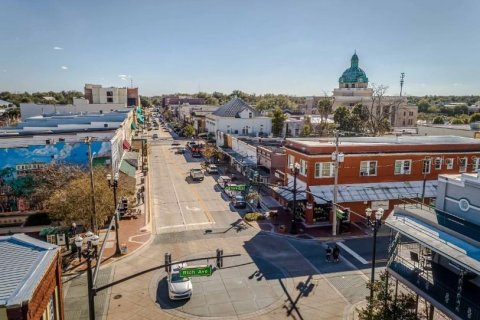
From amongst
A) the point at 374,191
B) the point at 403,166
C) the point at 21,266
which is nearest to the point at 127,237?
the point at 21,266

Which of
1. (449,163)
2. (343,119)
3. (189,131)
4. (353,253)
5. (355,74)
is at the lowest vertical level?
(353,253)

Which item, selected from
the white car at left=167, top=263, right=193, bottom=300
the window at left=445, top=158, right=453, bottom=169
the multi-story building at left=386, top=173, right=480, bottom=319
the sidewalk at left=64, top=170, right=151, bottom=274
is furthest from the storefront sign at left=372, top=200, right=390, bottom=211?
the sidewalk at left=64, top=170, right=151, bottom=274

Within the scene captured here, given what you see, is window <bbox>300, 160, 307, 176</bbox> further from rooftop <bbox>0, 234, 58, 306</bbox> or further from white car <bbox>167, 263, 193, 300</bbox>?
rooftop <bbox>0, 234, 58, 306</bbox>

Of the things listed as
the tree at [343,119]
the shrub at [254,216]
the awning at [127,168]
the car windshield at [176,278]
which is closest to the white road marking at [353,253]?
the shrub at [254,216]

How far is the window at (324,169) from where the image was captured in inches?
1439

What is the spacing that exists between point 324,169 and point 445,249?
2060 cm

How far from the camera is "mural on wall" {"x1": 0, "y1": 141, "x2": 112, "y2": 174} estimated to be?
37750 mm

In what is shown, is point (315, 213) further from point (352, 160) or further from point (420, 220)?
point (420, 220)

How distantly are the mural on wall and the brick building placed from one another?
24808mm

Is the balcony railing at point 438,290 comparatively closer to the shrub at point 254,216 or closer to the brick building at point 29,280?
the brick building at point 29,280

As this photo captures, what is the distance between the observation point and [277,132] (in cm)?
9294

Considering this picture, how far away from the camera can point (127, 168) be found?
163 feet

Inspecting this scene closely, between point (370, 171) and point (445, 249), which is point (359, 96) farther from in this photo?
point (445, 249)

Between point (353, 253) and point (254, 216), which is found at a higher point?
point (254, 216)
